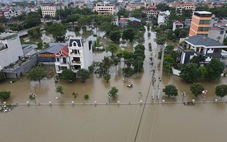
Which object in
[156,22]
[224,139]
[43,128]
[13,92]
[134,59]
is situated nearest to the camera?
[224,139]

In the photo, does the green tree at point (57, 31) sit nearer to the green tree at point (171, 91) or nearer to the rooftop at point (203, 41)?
the rooftop at point (203, 41)

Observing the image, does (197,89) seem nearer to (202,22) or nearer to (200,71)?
(200,71)

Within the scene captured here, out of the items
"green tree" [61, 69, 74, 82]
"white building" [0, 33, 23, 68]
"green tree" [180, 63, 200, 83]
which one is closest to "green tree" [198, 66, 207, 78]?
"green tree" [180, 63, 200, 83]

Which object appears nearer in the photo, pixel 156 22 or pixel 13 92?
pixel 13 92

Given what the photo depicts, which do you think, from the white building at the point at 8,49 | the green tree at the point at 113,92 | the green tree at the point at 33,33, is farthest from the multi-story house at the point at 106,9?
the green tree at the point at 113,92

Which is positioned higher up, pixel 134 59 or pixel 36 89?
pixel 134 59

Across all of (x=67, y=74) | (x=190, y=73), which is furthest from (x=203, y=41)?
(x=67, y=74)

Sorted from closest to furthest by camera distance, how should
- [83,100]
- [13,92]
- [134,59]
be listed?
[83,100]
[13,92]
[134,59]

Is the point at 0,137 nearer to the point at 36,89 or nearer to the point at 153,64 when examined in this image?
the point at 36,89

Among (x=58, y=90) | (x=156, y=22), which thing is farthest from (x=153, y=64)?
(x=156, y=22)
